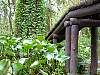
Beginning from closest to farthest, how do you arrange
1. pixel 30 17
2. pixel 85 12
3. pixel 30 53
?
pixel 30 53 → pixel 85 12 → pixel 30 17

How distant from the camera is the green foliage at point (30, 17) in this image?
988 centimetres

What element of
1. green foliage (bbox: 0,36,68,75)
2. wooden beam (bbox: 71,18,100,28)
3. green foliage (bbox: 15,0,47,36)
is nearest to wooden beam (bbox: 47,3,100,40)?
wooden beam (bbox: 71,18,100,28)

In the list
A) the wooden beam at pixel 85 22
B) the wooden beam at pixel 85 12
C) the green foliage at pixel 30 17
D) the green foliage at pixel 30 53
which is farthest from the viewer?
the green foliage at pixel 30 17

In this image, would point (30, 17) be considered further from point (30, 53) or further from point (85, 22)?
point (30, 53)

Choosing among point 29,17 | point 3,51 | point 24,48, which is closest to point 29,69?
point 24,48

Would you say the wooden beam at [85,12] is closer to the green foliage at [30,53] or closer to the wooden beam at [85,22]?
the wooden beam at [85,22]

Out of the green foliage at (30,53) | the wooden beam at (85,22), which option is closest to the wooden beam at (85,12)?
the wooden beam at (85,22)

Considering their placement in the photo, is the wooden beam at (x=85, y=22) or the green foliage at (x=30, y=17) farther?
the green foliage at (x=30, y=17)

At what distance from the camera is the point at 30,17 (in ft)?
32.5

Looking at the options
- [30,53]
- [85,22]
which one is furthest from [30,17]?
[30,53]

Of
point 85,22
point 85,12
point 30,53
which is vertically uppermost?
point 85,12

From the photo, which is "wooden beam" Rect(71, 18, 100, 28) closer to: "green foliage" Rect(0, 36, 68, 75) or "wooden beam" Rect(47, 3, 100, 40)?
"wooden beam" Rect(47, 3, 100, 40)

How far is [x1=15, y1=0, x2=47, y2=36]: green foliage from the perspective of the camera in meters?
9.88

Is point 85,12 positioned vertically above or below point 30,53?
above
